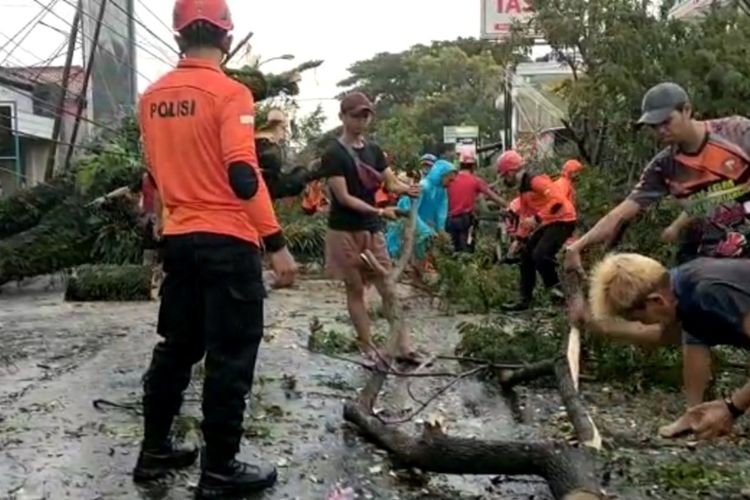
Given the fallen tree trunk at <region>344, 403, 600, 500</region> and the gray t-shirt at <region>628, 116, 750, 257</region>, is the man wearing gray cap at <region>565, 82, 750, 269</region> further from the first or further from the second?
the fallen tree trunk at <region>344, 403, 600, 500</region>

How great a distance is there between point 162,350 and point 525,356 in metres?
3.09

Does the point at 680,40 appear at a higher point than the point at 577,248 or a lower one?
higher

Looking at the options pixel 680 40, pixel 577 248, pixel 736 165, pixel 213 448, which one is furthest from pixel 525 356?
pixel 680 40

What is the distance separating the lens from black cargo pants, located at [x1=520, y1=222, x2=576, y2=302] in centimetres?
1093

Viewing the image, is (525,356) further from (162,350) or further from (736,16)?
(736,16)

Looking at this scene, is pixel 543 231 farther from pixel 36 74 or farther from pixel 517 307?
pixel 36 74

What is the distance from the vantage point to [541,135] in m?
22.9

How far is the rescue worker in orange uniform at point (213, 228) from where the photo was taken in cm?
452

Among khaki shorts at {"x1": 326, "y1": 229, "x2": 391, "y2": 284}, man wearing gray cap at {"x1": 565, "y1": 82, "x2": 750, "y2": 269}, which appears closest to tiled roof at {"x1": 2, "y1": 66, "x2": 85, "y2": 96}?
khaki shorts at {"x1": 326, "y1": 229, "x2": 391, "y2": 284}

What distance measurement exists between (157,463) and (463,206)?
11396 mm

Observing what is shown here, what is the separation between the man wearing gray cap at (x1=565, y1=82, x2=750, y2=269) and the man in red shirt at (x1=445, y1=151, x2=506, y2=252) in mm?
9389

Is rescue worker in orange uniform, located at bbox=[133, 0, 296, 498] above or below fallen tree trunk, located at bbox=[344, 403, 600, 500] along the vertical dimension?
above

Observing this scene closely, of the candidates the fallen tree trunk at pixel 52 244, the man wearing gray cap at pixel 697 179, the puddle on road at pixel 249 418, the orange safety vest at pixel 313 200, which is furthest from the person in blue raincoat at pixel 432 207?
the man wearing gray cap at pixel 697 179

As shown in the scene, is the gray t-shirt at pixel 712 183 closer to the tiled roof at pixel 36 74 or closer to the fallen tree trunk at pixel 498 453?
the fallen tree trunk at pixel 498 453
